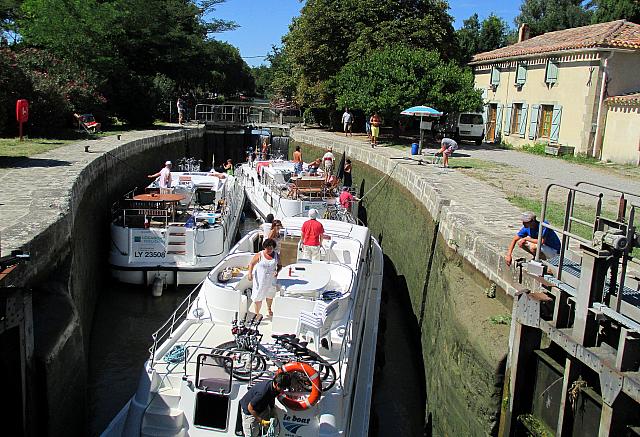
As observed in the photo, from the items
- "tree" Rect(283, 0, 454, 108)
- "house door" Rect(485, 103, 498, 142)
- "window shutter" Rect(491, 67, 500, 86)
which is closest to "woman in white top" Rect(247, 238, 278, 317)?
"tree" Rect(283, 0, 454, 108)

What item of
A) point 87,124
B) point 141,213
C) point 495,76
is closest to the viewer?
point 141,213

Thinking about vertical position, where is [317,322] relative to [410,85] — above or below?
below

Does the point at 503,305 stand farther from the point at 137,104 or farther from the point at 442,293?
the point at 137,104

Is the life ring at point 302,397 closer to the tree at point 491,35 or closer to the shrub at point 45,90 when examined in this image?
the shrub at point 45,90

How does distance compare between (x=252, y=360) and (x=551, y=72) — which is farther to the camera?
(x=551, y=72)

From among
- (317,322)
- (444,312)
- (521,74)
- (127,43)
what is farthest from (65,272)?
(127,43)

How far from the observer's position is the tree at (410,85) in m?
25.6

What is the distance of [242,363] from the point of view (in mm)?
7133

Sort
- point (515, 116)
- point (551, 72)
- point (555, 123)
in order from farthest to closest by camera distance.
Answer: point (515, 116) → point (551, 72) → point (555, 123)

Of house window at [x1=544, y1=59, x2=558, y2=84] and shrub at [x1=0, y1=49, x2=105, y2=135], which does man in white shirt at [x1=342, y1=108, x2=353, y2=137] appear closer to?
house window at [x1=544, y1=59, x2=558, y2=84]

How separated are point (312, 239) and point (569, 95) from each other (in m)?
19.3

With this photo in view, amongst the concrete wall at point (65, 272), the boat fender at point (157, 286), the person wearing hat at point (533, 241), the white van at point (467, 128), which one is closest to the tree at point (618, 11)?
the white van at point (467, 128)

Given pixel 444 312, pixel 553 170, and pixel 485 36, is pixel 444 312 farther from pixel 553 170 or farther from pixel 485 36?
pixel 485 36

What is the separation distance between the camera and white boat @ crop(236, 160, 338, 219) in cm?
1759
